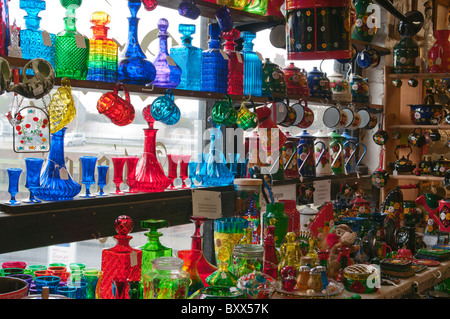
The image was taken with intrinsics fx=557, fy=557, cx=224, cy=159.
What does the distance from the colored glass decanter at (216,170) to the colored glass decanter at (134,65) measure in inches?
19.8

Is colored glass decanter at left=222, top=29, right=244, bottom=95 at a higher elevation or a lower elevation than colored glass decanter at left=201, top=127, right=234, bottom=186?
higher

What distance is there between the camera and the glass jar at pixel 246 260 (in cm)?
192

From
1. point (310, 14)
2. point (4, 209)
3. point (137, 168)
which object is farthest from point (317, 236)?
point (4, 209)

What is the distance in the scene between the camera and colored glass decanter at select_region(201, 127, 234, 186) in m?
2.36

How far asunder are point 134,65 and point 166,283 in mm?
780

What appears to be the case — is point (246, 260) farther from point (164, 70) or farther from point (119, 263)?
point (164, 70)

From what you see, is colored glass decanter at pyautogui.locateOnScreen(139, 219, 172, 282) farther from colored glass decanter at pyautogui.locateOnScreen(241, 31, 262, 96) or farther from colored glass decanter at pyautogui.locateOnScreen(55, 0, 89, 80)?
colored glass decanter at pyautogui.locateOnScreen(241, 31, 262, 96)

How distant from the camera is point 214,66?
2303 mm

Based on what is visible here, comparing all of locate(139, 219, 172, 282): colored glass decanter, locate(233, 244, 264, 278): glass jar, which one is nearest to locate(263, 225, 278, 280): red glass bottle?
locate(233, 244, 264, 278): glass jar

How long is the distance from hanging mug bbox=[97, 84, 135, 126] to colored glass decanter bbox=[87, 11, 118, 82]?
0.05 meters

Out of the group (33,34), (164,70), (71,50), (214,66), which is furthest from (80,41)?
(214,66)

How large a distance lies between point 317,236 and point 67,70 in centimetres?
127

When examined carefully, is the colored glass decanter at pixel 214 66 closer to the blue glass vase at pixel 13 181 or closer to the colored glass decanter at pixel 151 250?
the colored glass decanter at pixel 151 250
